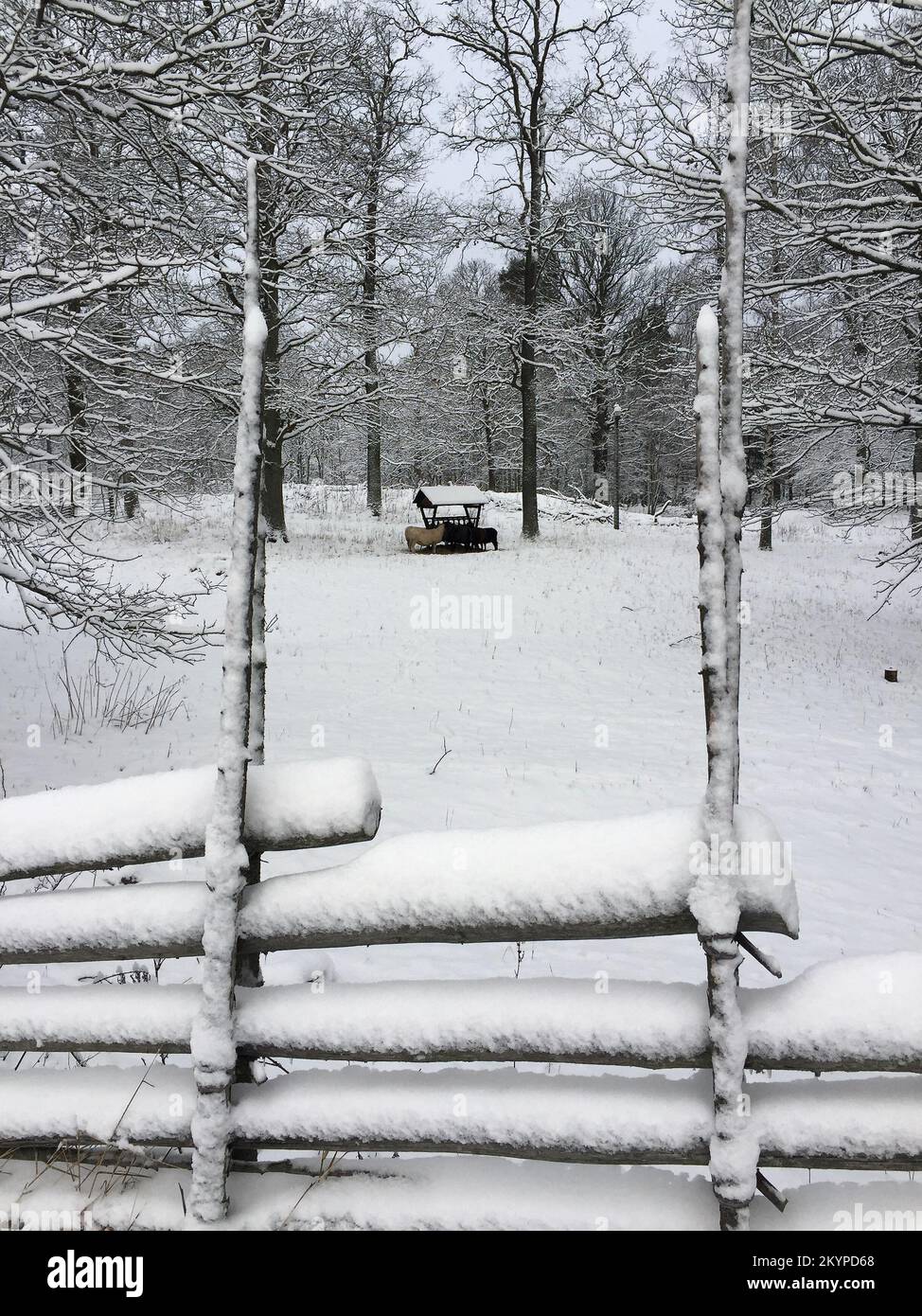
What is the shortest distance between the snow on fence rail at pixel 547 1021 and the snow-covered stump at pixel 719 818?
0.12 metres

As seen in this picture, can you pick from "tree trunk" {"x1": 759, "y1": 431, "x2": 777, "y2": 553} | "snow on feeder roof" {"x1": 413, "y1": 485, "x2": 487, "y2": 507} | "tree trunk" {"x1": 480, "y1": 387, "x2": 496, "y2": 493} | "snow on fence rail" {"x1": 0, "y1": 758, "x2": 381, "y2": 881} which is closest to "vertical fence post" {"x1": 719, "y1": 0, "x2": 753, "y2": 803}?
"snow on fence rail" {"x1": 0, "y1": 758, "x2": 381, "y2": 881}

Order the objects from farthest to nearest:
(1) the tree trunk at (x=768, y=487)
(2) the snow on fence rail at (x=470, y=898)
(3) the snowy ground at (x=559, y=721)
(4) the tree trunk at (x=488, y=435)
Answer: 1. (4) the tree trunk at (x=488, y=435)
2. (1) the tree trunk at (x=768, y=487)
3. (3) the snowy ground at (x=559, y=721)
4. (2) the snow on fence rail at (x=470, y=898)

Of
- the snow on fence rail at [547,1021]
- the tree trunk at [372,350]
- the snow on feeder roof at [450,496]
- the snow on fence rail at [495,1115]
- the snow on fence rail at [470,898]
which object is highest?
the tree trunk at [372,350]

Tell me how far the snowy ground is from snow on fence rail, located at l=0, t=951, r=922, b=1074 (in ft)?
3.49

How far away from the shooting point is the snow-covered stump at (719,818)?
78.5 inches

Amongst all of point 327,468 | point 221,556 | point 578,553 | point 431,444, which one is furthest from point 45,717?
point 327,468

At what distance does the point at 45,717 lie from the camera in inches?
307

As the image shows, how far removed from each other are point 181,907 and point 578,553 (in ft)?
57.6

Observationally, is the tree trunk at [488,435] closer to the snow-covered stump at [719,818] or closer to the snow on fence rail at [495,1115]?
the snow-covered stump at [719,818]

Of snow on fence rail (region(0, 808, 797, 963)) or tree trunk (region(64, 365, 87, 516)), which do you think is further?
tree trunk (region(64, 365, 87, 516))

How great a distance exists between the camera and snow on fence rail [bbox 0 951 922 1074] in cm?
214

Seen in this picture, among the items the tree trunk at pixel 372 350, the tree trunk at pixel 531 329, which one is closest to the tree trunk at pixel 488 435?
the tree trunk at pixel 372 350

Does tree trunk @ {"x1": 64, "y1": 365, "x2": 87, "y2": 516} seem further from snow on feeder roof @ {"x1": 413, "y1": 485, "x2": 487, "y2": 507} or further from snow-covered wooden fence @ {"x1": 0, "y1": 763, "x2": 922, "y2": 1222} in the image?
snow on feeder roof @ {"x1": 413, "y1": 485, "x2": 487, "y2": 507}
